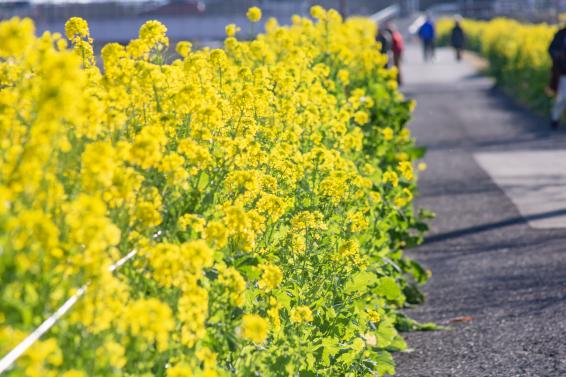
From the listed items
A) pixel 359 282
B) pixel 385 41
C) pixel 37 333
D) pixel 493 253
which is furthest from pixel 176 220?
pixel 385 41

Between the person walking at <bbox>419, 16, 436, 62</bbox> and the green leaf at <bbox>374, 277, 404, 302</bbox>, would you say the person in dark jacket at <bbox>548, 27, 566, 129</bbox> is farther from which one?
the person walking at <bbox>419, 16, 436, 62</bbox>

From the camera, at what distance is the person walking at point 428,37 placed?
41.1 metres

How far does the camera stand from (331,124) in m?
7.63

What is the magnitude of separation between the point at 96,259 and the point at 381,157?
244 inches

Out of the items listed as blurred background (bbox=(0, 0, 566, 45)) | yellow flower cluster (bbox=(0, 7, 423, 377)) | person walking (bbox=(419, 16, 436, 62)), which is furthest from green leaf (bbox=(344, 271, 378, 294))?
blurred background (bbox=(0, 0, 566, 45))

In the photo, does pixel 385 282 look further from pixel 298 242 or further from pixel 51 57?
pixel 51 57

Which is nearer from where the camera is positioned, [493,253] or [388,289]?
[388,289]

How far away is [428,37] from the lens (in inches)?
1620

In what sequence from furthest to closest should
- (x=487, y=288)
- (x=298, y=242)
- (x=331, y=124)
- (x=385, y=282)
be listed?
(x=487, y=288) < (x=331, y=124) < (x=385, y=282) < (x=298, y=242)

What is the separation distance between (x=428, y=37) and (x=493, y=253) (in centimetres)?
3175

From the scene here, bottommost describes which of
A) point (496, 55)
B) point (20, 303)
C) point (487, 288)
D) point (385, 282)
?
point (496, 55)

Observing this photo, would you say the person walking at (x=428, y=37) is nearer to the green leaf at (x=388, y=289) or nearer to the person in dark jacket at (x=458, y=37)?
the person in dark jacket at (x=458, y=37)

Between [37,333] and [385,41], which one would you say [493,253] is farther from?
[385,41]

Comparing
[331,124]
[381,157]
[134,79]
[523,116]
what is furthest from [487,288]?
[523,116]
